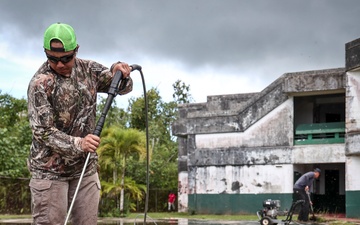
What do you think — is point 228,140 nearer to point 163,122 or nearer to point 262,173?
point 262,173

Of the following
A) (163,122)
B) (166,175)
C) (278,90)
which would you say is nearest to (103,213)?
(278,90)

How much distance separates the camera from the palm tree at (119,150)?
22594 millimetres

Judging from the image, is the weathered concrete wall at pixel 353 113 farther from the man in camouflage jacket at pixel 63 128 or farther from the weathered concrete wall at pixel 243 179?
the man in camouflage jacket at pixel 63 128

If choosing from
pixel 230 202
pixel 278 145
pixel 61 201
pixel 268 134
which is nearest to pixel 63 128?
pixel 61 201

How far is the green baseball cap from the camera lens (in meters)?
4.21

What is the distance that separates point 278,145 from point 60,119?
2197 cm

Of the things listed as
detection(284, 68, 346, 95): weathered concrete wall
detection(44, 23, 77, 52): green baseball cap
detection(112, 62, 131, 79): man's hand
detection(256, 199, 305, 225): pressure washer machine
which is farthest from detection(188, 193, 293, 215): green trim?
detection(44, 23, 77, 52): green baseball cap

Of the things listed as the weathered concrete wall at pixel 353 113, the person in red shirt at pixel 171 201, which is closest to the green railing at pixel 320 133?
the weathered concrete wall at pixel 353 113

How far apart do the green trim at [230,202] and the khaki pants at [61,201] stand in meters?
21.3

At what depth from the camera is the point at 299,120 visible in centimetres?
2845

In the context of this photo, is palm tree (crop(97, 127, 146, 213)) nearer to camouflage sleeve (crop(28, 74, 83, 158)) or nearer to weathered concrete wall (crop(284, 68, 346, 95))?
weathered concrete wall (crop(284, 68, 346, 95))

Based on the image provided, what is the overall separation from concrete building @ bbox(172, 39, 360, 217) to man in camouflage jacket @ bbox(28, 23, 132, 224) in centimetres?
1949

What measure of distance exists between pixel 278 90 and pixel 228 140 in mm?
3031

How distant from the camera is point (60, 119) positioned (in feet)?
14.6
